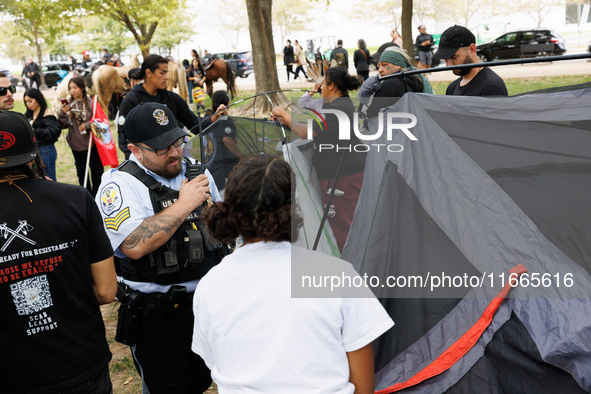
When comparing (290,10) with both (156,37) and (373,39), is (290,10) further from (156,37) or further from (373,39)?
(156,37)

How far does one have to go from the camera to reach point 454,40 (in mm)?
3611

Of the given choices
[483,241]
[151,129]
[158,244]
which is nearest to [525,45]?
[483,241]

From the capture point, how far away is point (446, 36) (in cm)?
365

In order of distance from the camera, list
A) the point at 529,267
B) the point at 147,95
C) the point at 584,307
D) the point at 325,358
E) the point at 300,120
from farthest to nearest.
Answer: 1. the point at 147,95
2. the point at 300,120
3. the point at 529,267
4. the point at 584,307
5. the point at 325,358

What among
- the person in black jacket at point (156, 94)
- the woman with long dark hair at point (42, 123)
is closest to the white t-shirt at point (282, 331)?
the person in black jacket at point (156, 94)

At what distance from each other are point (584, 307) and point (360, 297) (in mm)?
944

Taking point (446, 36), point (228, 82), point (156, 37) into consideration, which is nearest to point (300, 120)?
point (446, 36)

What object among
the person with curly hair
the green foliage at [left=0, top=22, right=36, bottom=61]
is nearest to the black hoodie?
the person with curly hair

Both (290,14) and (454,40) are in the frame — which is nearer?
(454,40)

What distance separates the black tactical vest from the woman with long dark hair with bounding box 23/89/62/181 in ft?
13.7

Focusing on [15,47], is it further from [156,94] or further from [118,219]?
[118,219]

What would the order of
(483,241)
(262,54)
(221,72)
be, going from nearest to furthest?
(483,241)
(262,54)
(221,72)

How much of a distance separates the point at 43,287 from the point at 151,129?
88 cm

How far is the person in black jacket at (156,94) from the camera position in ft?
14.9
